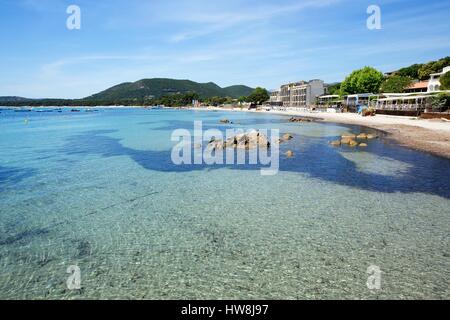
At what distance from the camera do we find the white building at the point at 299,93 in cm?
13975

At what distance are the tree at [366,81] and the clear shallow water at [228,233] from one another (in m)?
83.9

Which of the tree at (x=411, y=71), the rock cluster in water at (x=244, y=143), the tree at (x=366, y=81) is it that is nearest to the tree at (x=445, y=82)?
the tree at (x=366, y=81)

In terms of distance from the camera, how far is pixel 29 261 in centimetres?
843

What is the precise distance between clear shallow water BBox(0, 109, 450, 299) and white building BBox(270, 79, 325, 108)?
389ft

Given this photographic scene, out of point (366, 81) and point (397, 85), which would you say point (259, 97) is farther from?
point (397, 85)

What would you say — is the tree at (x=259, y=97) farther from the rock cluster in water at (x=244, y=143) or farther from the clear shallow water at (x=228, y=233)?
the clear shallow water at (x=228, y=233)

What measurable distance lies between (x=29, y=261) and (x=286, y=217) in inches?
337

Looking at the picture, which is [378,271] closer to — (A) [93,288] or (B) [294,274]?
(B) [294,274]

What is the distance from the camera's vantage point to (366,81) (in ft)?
307

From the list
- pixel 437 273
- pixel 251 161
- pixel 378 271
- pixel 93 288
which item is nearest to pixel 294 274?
pixel 378 271

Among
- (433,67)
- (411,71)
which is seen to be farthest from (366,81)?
→ (411,71)

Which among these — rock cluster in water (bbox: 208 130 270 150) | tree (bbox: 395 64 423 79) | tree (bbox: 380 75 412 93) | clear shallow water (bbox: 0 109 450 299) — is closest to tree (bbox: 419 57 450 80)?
tree (bbox: 395 64 423 79)

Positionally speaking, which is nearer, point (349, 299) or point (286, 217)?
point (349, 299)
